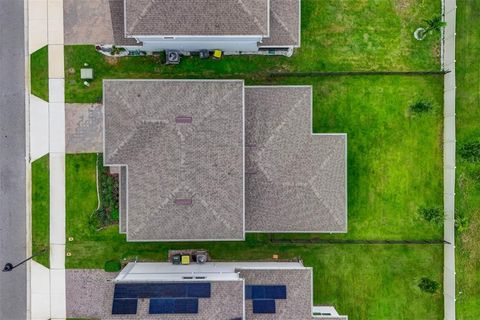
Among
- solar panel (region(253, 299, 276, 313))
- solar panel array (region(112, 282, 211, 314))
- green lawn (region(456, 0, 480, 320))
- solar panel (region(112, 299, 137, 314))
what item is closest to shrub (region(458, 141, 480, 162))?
green lawn (region(456, 0, 480, 320))

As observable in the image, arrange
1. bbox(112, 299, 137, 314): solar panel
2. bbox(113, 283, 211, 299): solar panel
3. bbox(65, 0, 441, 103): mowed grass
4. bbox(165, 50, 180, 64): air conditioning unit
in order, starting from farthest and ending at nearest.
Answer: bbox(65, 0, 441, 103): mowed grass, bbox(165, 50, 180, 64): air conditioning unit, bbox(113, 283, 211, 299): solar panel, bbox(112, 299, 137, 314): solar panel

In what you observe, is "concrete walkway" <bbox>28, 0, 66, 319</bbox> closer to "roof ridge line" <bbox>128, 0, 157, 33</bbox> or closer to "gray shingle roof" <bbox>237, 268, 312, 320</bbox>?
"roof ridge line" <bbox>128, 0, 157, 33</bbox>

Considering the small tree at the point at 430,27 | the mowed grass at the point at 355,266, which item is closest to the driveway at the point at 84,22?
the mowed grass at the point at 355,266

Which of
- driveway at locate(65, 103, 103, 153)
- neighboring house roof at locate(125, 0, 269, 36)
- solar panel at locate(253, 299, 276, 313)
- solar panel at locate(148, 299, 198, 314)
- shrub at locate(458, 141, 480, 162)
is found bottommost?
solar panel at locate(253, 299, 276, 313)

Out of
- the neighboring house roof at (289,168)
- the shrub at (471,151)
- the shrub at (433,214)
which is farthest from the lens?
the shrub at (433,214)

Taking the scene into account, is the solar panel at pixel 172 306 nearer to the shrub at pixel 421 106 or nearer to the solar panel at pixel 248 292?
the solar panel at pixel 248 292
